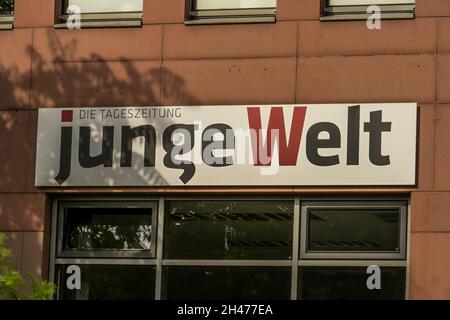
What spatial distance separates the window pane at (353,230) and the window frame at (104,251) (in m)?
1.92

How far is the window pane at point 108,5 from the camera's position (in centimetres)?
1567

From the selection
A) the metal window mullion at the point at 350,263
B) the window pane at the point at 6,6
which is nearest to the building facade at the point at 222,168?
the metal window mullion at the point at 350,263

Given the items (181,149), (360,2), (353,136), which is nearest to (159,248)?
(181,149)

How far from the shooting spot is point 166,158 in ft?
49.4

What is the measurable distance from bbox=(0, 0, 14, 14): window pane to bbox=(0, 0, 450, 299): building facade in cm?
13

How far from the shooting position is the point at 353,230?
1470 centimetres

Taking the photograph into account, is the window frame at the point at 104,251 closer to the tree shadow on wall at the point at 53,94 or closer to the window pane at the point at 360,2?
the tree shadow on wall at the point at 53,94

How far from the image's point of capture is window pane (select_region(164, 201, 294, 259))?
14.9 metres

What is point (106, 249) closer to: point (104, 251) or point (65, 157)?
point (104, 251)

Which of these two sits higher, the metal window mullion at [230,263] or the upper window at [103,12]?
the upper window at [103,12]

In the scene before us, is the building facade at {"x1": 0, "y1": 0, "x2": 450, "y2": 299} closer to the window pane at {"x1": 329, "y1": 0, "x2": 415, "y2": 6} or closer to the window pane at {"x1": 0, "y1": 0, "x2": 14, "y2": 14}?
the window pane at {"x1": 329, "y1": 0, "x2": 415, "y2": 6}

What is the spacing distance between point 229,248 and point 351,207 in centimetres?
154
